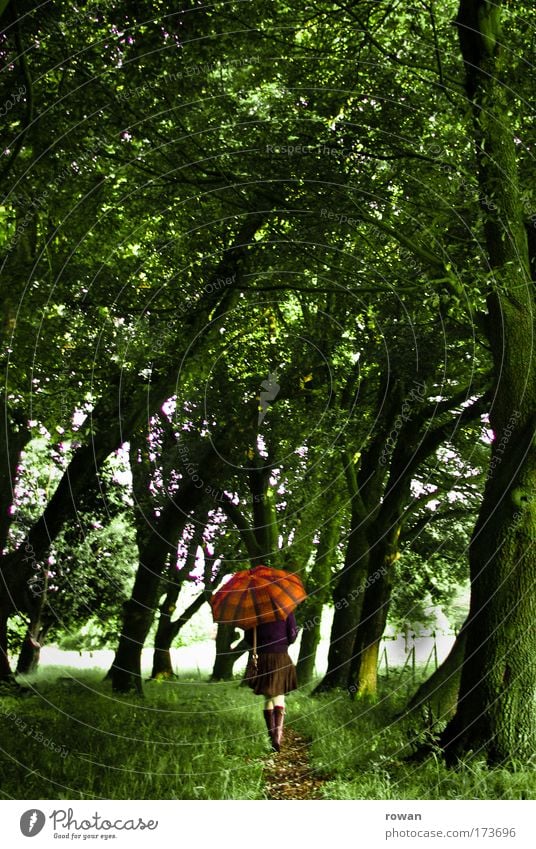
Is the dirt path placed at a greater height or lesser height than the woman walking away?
lesser

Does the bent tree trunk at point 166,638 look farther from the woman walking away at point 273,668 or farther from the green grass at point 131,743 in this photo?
the woman walking away at point 273,668

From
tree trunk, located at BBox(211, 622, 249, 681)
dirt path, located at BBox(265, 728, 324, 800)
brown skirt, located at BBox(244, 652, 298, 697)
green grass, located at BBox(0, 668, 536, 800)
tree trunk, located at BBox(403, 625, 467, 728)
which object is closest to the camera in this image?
green grass, located at BBox(0, 668, 536, 800)

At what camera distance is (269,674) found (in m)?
10.2

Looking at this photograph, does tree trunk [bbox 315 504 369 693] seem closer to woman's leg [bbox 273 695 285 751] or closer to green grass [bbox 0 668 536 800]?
green grass [bbox 0 668 536 800]

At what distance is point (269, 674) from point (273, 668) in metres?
0.10

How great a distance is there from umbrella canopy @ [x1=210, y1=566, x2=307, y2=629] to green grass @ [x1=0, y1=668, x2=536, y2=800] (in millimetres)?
1586

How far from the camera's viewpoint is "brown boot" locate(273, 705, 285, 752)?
10312 millimetres

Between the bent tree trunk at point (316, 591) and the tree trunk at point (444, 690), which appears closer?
the tree trunk at point (444, 690)

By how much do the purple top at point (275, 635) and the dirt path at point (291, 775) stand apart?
52.0 inches

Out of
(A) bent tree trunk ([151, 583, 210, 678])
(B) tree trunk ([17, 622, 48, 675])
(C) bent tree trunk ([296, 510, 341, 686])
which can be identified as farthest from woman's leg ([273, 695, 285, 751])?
(C) bent tree trunk ([296, 510, 341, 686])

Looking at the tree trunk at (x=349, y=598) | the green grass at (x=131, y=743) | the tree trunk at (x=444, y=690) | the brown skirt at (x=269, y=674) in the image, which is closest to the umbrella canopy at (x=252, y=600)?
the brown skirt at (x=269, y=674)

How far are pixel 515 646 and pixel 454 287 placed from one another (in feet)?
13.9

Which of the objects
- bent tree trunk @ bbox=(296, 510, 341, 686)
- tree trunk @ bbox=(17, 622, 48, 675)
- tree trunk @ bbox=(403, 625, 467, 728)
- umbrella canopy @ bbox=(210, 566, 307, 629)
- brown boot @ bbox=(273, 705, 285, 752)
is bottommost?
brown boot @ bbox=(273, 705, 285, 752)

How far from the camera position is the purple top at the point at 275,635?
10219 mm
